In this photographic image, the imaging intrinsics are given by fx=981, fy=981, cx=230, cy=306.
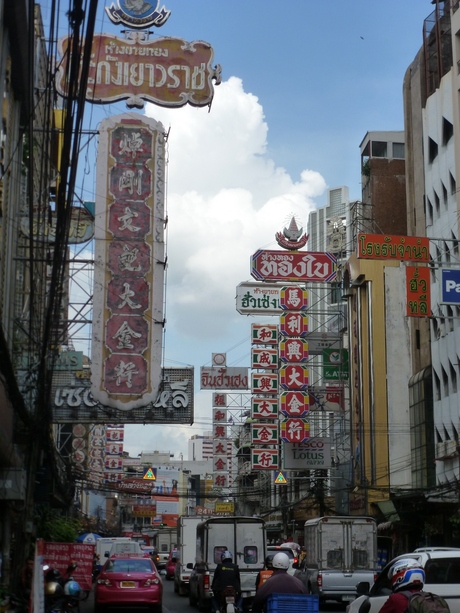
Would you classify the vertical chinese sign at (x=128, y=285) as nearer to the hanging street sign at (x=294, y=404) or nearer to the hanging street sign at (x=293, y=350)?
the hanging street sign at (x=294, y=404)

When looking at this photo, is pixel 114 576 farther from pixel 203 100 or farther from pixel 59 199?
pixel 203 100

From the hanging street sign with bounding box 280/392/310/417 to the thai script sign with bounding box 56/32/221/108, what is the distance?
17.6 meters

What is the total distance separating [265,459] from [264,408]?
2597 millimetres

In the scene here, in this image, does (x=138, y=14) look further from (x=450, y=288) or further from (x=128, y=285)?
(x=450, y=288)

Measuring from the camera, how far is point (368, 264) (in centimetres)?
5025

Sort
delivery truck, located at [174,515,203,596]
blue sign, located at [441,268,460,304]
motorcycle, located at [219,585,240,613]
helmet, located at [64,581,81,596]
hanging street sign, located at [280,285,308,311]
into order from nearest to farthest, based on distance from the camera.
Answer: helmet, located at [64,581,81,596], motorcycle, located at [219,585,240,613], blue sign, located at [441,268,460,304], delivery truck, located at [174,515,203,596], hanging street sign, located at [280,285,308,311]

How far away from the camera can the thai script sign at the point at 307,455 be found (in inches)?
1849

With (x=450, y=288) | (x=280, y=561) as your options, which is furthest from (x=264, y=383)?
(x=280, y=561)

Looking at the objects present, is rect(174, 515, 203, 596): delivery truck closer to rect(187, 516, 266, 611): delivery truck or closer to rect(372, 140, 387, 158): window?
rect(187, 516, 266, 611): delivery truck

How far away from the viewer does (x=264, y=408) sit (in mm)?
49531

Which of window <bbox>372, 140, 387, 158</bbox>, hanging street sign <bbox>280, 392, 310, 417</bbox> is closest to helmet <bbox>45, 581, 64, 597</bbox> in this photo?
hanging street sign <bbox>280, 392, 310, 417</bbox>

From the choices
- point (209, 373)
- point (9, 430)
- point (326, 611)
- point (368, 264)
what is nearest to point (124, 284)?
point (9, 430)

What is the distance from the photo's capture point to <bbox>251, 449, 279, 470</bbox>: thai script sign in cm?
4832

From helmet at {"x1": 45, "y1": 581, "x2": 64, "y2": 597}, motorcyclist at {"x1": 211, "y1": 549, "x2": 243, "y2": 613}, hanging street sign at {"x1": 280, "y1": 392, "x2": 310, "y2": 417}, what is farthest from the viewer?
hanging street sign at {"x1": 280, "y1": 392, "x2": 310, "y2": 417}
